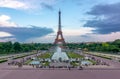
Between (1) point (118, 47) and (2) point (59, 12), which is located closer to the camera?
(1) point (118, 47)

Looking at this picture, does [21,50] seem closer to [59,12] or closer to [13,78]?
[59,12]

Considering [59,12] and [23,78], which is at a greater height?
[59,12]

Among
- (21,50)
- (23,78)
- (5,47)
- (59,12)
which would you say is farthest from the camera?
(59,12)

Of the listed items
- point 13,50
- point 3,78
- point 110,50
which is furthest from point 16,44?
point 3,78

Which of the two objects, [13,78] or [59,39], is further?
[59,39]

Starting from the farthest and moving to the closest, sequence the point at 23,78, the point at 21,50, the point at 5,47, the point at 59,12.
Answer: the point at 59,12
the point at 21,50
the point at 5,47
the point at 23,78

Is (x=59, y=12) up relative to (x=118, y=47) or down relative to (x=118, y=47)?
up

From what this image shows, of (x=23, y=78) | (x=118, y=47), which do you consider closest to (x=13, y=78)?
(x=23, y=78)

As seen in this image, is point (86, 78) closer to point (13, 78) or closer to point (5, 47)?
point (13, 78)

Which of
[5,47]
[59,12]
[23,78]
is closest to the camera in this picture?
[23,78]
